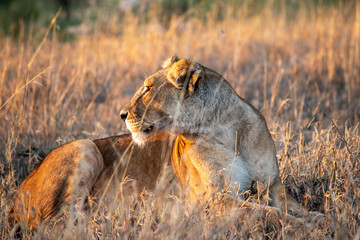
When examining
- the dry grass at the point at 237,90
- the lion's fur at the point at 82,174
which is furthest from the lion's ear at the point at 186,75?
the lion's fur at the point at 82,174

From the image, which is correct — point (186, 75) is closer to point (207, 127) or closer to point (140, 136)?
point (207, 127)

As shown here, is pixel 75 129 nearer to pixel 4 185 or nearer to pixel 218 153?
pixel 4 185

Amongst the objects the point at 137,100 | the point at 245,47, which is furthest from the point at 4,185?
the point at 245,47

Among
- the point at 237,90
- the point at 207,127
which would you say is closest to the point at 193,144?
the point at 207,127

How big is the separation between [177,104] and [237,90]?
10.7 feet

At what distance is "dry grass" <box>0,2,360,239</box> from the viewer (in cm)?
277

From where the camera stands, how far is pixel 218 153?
127 inches

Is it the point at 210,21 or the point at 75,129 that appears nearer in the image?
the point at 75,129

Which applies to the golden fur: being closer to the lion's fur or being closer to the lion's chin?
the lion's chin

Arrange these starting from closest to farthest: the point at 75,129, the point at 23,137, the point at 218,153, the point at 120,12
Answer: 1. the point at 218,153
2. the point at 23,137
3. the point at 75,129
4. the point at 120,12

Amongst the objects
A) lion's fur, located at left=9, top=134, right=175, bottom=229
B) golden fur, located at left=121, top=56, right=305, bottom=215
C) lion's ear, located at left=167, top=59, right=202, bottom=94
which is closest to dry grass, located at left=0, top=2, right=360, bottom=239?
lion's fur, located at left=9, top=134, right=175, bottom=229

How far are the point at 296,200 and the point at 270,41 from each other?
500cm

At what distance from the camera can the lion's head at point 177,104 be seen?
10.6 feet

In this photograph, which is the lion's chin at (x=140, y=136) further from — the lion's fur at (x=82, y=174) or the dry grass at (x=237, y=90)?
the dry grass at (x=237, y=90)
